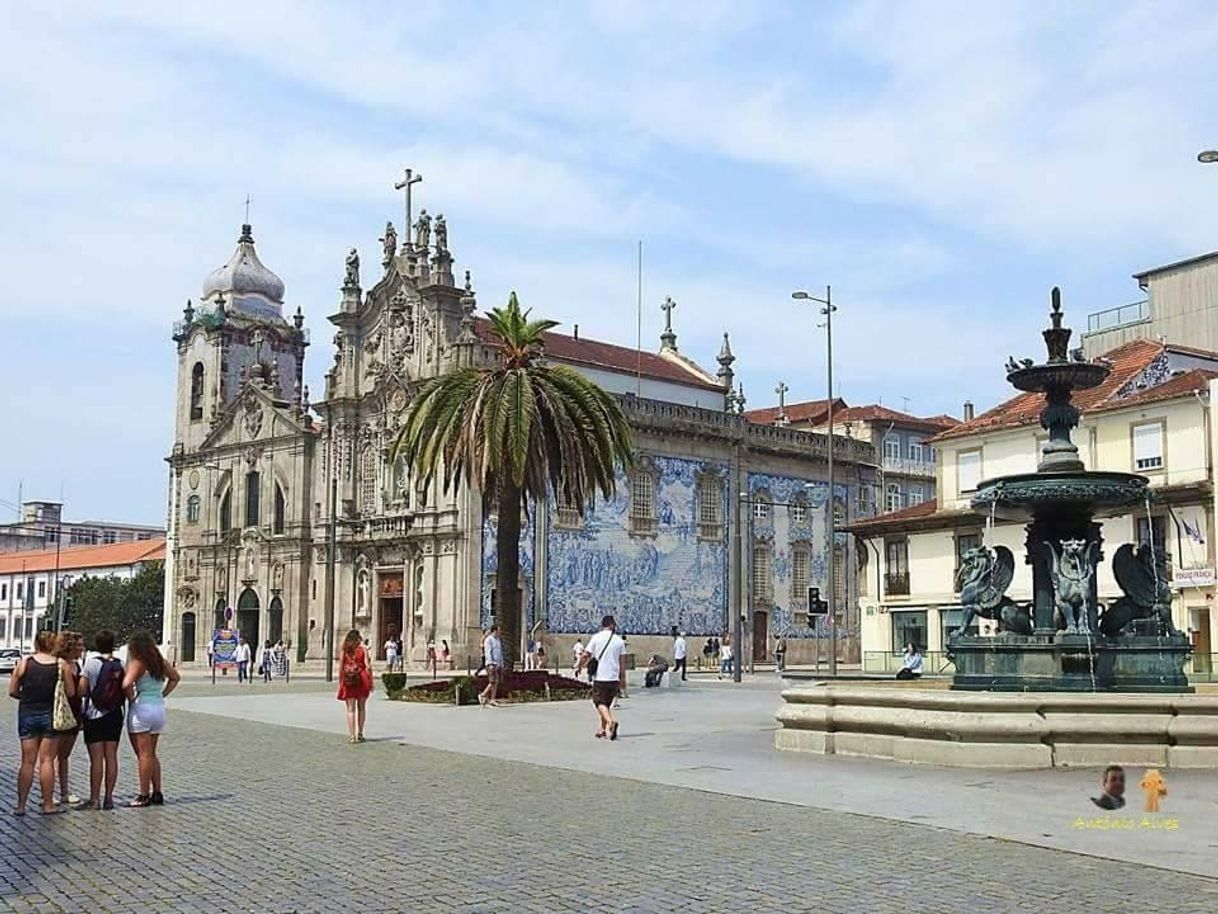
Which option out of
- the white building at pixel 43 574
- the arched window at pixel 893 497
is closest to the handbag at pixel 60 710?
the arched window at pixel 893 497

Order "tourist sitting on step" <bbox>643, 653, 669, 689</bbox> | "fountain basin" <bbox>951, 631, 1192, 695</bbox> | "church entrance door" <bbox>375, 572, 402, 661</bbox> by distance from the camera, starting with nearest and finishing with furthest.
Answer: "fountain basin" <bbox>951, 631, 1192, 695</bbox>, "tourist sitting on step" <bbox>643, 653, 669, 689</bbox>, "church entrance door" <bbox>375, 572, 402, 661</bbox>

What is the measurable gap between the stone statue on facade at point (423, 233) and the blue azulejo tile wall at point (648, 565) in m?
13.1

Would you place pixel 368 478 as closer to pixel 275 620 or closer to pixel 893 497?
pixel 275 620

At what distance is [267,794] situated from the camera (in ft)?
45.5

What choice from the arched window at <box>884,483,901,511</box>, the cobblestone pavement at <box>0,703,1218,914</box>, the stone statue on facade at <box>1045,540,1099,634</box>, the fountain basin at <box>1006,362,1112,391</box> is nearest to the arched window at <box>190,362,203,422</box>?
the arched window at <box>884,483,901,511</box>

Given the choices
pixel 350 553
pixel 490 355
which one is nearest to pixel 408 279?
pixel 490 355

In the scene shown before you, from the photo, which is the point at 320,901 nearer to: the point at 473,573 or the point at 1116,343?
the point at 473,573

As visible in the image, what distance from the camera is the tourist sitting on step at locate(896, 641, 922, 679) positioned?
2472 cm

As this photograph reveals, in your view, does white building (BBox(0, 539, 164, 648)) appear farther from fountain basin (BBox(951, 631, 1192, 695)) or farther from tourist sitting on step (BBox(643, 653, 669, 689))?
fountain basin (BBox(951, 631, 1192, 695))

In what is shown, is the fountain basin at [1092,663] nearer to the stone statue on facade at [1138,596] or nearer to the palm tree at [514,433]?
the stone statue on facade at [1138,596]

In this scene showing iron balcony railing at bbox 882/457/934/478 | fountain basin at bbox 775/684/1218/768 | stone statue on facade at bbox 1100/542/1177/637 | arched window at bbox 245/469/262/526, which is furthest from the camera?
iron balcony railing at bbox 882/457/934/478

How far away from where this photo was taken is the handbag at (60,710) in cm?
1205

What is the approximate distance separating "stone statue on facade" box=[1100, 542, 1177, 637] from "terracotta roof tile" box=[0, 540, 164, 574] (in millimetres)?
89623

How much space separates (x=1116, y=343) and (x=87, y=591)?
227ft
